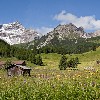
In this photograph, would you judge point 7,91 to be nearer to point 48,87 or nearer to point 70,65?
point 48,87

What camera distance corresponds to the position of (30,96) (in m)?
12.0

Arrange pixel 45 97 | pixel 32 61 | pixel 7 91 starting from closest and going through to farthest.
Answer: pixel 45 97
pixel 7 91
pixel 32 61

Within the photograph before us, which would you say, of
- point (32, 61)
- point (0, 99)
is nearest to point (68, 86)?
point (0, 99)

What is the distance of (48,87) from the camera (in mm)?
13352

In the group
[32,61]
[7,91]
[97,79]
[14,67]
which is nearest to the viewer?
[7,91]

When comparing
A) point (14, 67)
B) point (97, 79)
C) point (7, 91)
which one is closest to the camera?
point (7, 91)

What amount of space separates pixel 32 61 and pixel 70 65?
140 ft

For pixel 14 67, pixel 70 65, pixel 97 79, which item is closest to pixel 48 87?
pixel 97 79

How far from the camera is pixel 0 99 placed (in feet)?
38.8

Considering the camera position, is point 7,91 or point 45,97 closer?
point 45,97

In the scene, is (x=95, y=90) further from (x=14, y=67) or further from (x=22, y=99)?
(x=14, y=67)

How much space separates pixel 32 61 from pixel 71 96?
177 m

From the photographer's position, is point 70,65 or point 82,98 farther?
point 70,65

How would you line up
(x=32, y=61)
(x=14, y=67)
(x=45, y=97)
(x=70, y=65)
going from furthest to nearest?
(x=32, y=61) < (x=70, y=65) < (x=14, y=67) < (x=45, y=97)
